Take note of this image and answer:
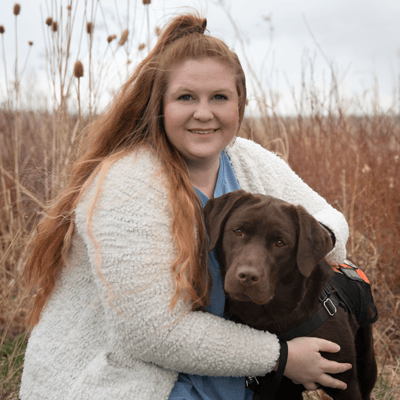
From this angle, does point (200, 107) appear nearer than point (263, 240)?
No

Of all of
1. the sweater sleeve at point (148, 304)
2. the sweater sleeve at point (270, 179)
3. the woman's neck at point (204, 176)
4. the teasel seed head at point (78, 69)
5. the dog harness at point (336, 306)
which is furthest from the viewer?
the teasel seed head at point (78, 69)

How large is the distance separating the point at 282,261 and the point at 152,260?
1.88ft

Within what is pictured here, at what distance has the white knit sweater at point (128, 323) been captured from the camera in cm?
170

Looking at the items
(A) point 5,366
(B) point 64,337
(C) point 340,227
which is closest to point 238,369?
(B) point 64,337

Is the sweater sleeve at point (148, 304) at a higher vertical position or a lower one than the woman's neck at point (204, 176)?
lower

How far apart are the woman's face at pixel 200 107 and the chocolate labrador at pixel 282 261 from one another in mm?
296

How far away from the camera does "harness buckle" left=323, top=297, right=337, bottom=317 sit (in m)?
1.96

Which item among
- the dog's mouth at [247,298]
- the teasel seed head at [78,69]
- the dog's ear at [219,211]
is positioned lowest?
the dog's mouth at [247,298]

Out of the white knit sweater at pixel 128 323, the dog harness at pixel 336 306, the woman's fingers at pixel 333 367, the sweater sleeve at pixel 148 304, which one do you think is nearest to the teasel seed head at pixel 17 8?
the white knit sweater at pixel 128 323

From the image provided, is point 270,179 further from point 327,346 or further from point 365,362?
point 365,362

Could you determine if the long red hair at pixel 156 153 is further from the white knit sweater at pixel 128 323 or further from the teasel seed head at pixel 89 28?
the teasel seed head at pixel 89 28

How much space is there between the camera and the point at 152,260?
5.68 feet

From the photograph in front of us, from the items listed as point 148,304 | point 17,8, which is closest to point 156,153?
point 148,304

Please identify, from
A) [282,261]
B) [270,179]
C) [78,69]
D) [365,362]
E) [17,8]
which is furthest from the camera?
[17,8]
